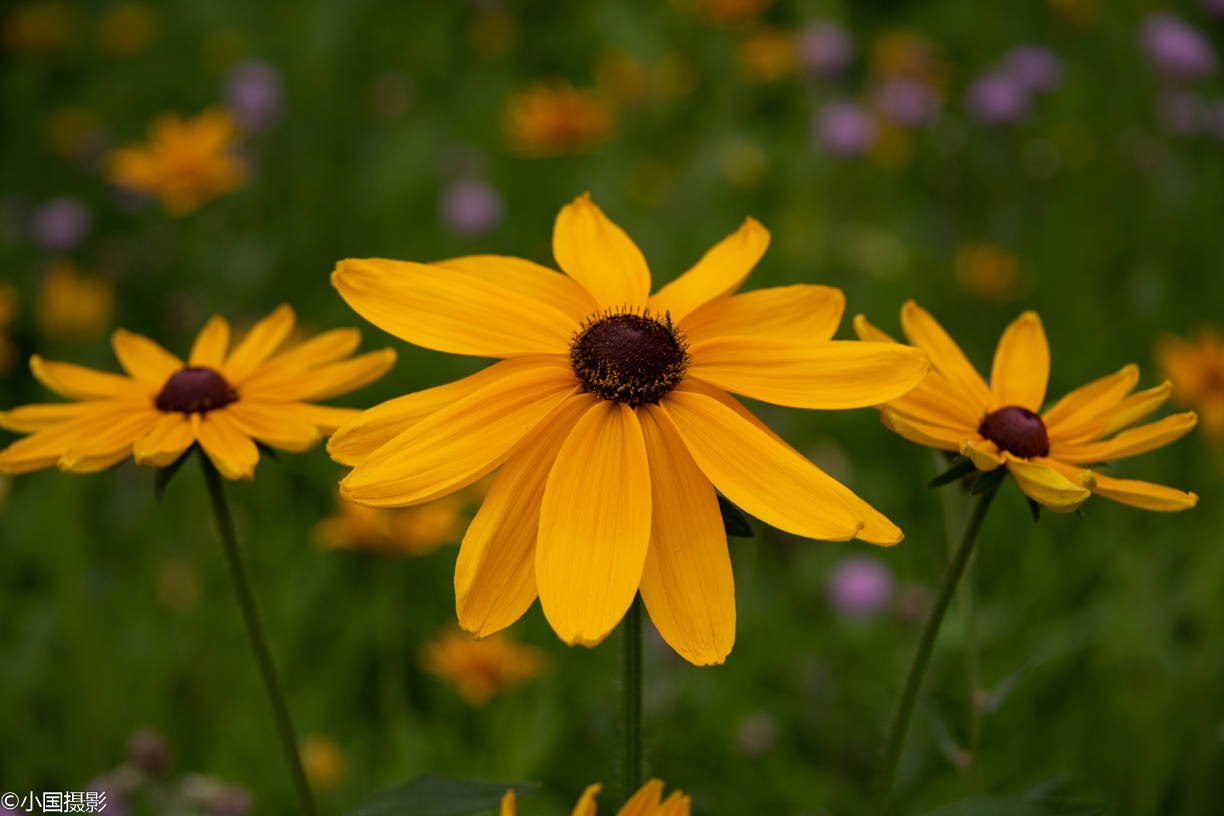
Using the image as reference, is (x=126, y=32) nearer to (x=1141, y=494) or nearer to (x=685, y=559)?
(x=685, y=559)

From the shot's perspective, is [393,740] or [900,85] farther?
[900,85]

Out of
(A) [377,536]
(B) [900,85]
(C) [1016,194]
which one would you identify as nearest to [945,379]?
(A) [377,536]

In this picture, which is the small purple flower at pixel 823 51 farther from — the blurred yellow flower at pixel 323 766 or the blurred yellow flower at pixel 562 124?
the blurred yellow flower at pixel 323 766

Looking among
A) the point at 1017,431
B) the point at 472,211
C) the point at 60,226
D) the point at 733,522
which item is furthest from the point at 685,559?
the point at 60,226

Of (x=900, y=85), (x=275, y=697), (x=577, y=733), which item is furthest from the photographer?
(x=900, y=85)

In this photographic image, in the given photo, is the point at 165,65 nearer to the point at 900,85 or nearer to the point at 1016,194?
the point at 900,85
